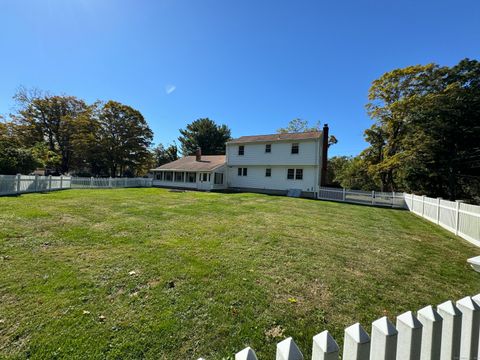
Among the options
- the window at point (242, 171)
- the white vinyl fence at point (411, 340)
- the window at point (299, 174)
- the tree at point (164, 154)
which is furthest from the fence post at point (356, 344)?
the tree at point (164, 154)

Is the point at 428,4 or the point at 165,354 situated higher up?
the point at 428,4

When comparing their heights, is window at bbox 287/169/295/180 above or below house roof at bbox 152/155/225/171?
below

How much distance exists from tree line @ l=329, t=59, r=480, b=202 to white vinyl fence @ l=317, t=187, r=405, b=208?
191 inches

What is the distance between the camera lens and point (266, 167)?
76.0 feet

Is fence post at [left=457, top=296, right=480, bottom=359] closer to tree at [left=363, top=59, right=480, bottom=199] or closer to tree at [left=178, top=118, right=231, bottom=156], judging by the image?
tree at [left=363, top=59, right=480, bottom=199]

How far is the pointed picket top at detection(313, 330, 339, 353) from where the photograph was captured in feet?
3.26

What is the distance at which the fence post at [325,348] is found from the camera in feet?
3.25

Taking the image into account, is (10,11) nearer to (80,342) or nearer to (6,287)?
(6,287)

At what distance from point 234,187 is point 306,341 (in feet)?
75.0

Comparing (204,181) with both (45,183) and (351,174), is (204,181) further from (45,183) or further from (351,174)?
(351,174)

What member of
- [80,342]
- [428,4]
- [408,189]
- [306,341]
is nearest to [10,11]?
[80,342]

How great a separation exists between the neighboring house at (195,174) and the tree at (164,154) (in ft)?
61.4

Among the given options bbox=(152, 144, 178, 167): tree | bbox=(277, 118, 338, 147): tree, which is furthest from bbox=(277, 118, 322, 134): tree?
bbox=(152, 144, 178, 167): tree

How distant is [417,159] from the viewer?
18.8 metres
